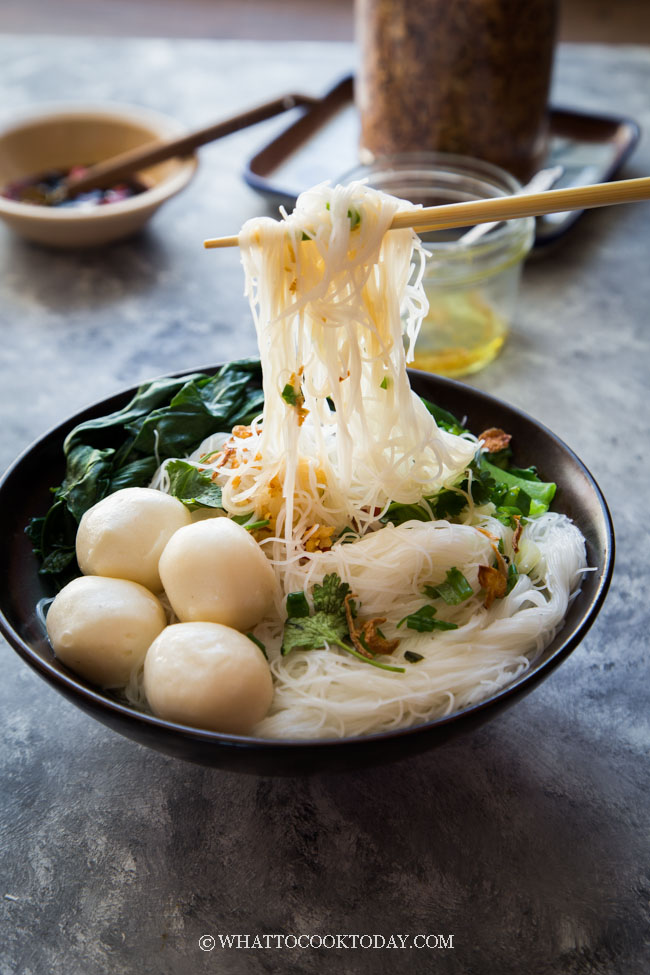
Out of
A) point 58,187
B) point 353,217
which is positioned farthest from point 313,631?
point 58,187

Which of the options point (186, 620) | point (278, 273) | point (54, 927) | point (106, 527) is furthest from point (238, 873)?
point (278, 273)

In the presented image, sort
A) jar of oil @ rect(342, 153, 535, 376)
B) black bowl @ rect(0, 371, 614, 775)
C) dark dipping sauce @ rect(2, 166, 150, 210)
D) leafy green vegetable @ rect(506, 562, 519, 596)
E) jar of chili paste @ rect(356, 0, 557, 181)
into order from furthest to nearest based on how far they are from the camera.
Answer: dark dipping sauce @ rect(2, 166, 150, 210) < jar of chili paste @ rect(356, 0, 557, 181) < jar of oil @ rect(342, 153, 535, 376) < leafy green vegetable @ rect(506, 562, 519, 596) < black bowl @ rect(0, 371, 614, 775)

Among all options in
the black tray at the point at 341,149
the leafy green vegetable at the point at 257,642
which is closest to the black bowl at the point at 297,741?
the leafy green vegetable at the point at 257,642

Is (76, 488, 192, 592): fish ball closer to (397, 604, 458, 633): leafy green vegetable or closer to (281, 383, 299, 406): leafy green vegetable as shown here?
(281, 383, 299, 406): leafy green vegetable

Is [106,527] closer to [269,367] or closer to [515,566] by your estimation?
[269,367]

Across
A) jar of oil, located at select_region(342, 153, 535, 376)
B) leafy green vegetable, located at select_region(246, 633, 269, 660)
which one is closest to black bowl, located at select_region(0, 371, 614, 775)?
leafy green vegetable, located at select_region(246, 633, 269, 660)

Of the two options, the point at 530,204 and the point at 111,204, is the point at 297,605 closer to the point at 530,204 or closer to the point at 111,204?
the point at 530,204
